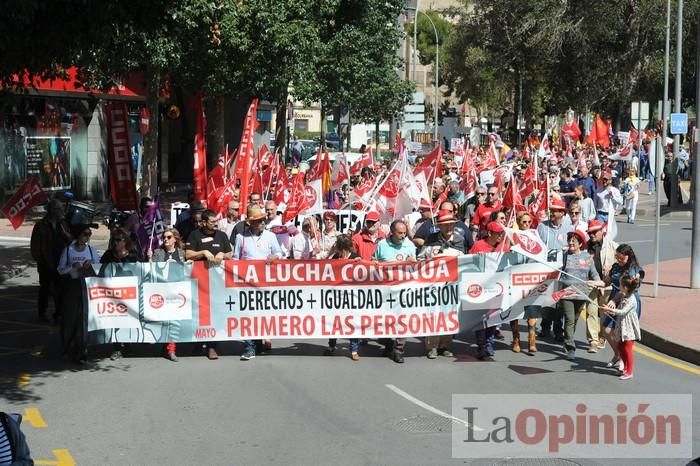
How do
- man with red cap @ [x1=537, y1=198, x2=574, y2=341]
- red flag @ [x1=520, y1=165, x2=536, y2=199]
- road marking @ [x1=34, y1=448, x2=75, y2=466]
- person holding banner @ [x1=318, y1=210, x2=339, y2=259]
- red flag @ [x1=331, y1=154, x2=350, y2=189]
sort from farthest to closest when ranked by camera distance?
1. red flag @ [x1=331, y1=154, x2=350, y2=189]
2. red flag @ [x1=520, y1=165, x2=536, y2=199]
3. person holding banner @ [x1=318, y1=210, x2=339, y2=259]
4. man with red cap @ [x1=537, y1=198, x2=574, y2=341]
5. road marking @ [x1=34, y1=448, x2=75, y2=466]

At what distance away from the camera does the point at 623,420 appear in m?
9.48

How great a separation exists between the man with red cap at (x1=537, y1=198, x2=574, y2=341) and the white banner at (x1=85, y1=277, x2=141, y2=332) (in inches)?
201

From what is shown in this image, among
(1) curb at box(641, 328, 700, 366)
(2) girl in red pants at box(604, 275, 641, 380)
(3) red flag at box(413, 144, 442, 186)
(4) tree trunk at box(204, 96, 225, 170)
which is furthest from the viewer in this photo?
(4) tree trunk at box(204, 96, 225, 170)

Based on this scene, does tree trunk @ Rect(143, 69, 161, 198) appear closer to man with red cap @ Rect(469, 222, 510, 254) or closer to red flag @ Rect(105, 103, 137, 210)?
red flag @ Rect(105, 103, 137, 210)

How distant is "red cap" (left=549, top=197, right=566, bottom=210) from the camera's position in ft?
45.7

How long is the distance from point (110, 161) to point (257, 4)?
32.9 ft

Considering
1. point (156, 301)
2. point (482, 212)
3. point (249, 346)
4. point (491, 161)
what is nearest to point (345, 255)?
point (249, 346)

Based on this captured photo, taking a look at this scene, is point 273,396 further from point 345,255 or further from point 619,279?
point 619,279

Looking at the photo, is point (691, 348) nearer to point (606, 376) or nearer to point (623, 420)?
point (606, 376)

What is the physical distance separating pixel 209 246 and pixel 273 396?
271 cm

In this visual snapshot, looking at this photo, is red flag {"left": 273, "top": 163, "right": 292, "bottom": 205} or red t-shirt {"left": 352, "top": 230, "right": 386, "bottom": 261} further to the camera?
red flag {"left": 273, "top": 163, "right": 292, "bottom": 205}

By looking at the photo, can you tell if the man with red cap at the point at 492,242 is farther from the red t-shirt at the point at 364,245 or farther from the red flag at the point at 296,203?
the red flag at the point at 296,203

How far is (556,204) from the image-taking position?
15.3 meters

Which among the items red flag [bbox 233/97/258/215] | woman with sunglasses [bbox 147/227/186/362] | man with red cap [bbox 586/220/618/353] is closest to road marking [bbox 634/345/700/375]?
man with red cap [bbox 586/220/618/353]
